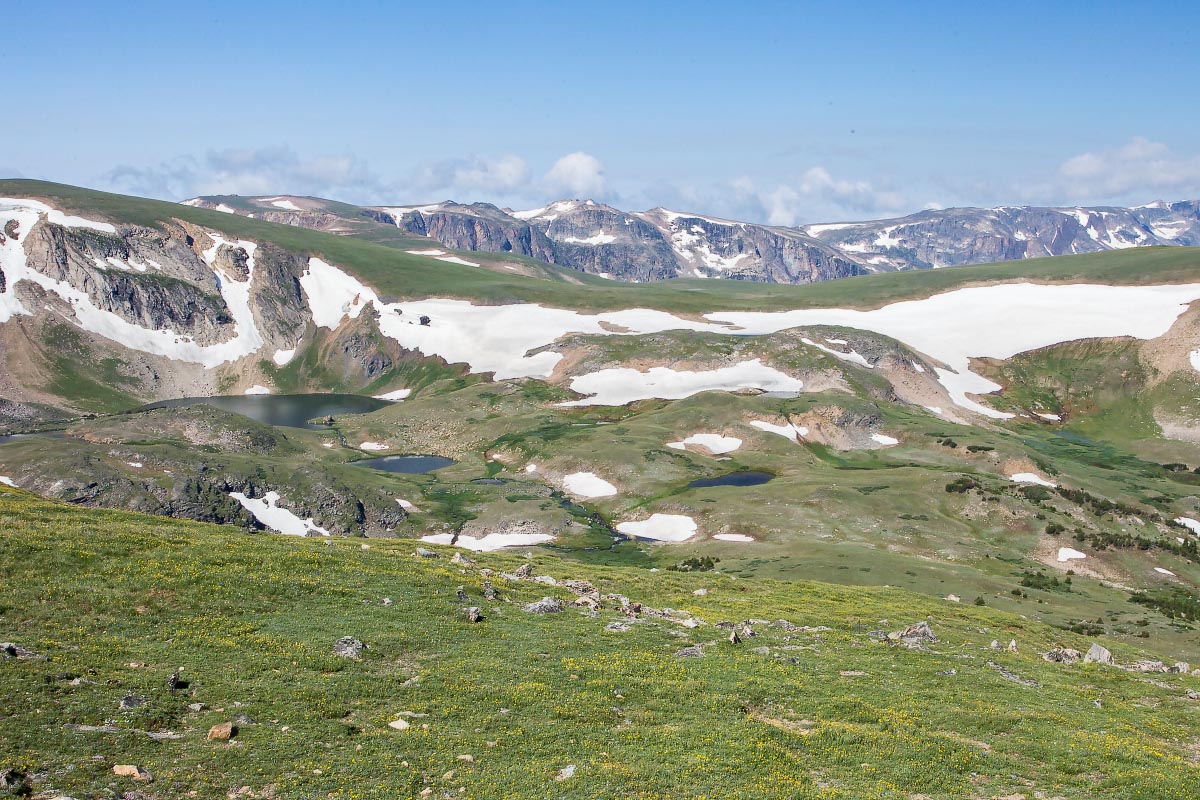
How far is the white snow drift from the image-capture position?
16088 cm

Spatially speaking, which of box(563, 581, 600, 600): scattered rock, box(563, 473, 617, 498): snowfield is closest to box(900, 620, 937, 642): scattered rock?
box(563, 581, 600, 600): scattered rock

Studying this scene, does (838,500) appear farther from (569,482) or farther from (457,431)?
(457,431)

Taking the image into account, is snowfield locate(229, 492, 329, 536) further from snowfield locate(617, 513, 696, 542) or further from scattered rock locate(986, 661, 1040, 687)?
scattered rock locate(986, 661, 1040, 687)

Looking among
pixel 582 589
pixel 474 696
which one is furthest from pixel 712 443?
pixel 474 696

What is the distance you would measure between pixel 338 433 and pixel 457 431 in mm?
27690

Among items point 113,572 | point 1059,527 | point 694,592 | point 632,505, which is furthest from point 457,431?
point 113,572

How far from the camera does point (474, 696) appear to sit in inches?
1120

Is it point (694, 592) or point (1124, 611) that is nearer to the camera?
point (694, 592)

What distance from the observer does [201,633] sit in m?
30.5

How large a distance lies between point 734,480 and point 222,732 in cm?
12440

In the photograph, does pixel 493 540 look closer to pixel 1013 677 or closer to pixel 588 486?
pixel 588 486

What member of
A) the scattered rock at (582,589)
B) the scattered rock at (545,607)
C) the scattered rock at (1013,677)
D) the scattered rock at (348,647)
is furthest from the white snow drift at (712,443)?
the scattered rock at (348,647)

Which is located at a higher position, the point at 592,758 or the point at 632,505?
the point at 592,758

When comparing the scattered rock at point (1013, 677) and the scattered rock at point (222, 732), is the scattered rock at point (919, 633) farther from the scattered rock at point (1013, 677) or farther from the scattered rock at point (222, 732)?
the scattered rock at point (222, 732)
